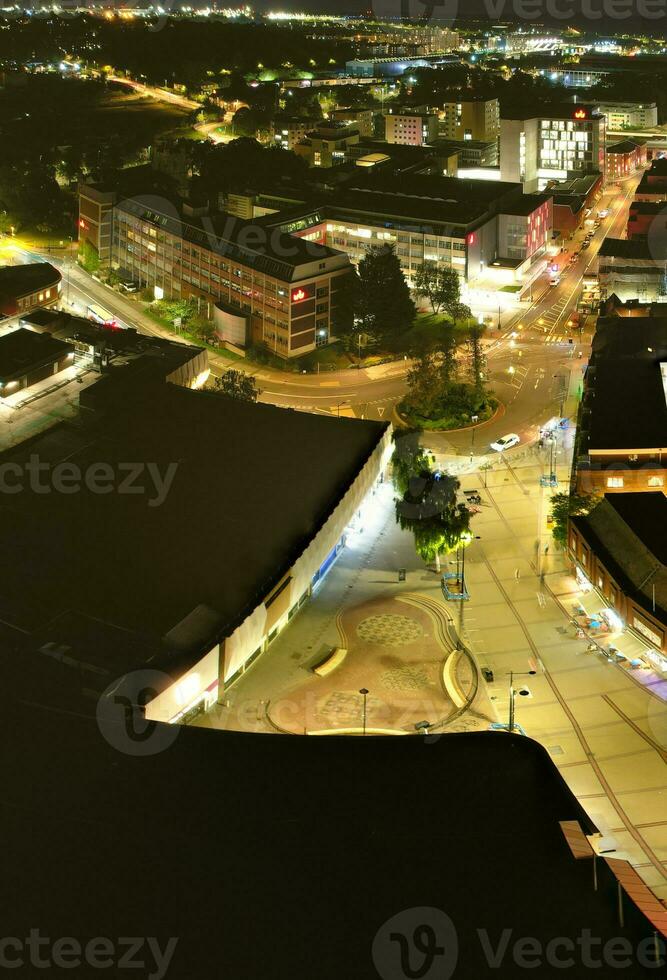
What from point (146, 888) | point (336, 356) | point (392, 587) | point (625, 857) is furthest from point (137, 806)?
point (336, 356)

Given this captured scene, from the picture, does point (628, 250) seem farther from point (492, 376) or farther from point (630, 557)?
point (630, 557)

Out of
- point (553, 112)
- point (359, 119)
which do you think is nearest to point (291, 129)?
point (359, 119)

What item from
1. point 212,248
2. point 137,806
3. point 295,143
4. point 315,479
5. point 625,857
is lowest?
point 625,857

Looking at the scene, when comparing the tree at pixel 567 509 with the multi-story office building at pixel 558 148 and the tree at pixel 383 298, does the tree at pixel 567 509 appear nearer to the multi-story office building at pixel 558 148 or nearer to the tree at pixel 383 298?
the tree at pixel 383 298

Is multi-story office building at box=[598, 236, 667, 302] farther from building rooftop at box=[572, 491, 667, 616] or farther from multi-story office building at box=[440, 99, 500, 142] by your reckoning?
multi-story office building at box=[440, 99, 500, 142]

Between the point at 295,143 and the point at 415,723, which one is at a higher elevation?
the point at 295,143

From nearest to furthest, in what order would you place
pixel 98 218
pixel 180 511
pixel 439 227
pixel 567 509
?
pixel 180 511
pixel 567 509
pixel 439 227
pixel 98 218

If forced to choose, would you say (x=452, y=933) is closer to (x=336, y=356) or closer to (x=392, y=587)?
(x=392, y=587)
